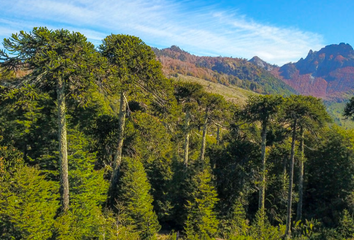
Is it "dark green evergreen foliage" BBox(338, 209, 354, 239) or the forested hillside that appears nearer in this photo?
the forested hillside

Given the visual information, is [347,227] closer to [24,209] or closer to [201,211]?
[201,211]

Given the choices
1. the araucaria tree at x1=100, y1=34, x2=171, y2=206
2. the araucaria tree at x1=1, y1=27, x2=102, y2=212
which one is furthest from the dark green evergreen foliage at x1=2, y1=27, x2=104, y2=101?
the araucaria tree at x1=100, y1=34, x2=171, y2=206

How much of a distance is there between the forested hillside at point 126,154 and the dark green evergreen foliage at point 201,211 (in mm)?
92

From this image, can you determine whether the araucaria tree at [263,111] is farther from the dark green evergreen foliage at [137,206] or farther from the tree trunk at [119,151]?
the tree trunk at [119,151]

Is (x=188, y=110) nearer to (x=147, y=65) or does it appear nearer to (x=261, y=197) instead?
(x=147, y=65)

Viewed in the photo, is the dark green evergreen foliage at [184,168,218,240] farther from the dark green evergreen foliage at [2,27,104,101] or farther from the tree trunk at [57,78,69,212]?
the dark green evergreen foliage at [2,27,104,101]

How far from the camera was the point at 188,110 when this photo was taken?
2527 centimetres

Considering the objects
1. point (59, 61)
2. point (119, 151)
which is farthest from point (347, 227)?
point (59, 61)

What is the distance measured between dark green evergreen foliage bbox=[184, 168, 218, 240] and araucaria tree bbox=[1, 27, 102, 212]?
958cm

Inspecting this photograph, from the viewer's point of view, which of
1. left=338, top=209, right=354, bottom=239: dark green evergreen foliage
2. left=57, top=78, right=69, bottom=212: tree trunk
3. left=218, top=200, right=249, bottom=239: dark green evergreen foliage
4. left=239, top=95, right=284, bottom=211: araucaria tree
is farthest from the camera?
left=338, top=209, right=354, bottom=239: dark green evergreen foliage

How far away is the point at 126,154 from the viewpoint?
2122cm

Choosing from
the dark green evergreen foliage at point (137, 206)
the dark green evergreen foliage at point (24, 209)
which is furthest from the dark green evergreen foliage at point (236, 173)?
the dark green evergreen foliage at point (24, 209)

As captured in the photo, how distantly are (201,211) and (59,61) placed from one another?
14805 mm

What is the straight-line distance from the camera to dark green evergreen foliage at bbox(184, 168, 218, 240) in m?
16.6
